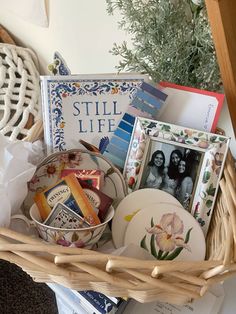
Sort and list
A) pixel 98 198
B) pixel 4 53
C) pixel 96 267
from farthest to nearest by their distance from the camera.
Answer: pixel 4 53 < pixel 98 198 < pixel 96 267

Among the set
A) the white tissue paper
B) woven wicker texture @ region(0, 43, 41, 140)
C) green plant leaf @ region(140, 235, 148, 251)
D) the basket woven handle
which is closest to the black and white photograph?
green plant leaf @ region(140, 235, 148, 251)

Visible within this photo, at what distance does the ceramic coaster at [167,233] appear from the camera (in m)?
0.74

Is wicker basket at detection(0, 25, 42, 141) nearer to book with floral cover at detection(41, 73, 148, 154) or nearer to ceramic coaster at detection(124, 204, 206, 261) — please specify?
book with floral cover at detection(41, 73, 148, 154)

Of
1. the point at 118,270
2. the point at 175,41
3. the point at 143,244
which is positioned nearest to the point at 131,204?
the point at 143,244

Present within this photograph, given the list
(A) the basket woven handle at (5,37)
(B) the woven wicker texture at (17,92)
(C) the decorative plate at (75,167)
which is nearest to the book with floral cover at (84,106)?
(C) the decorative plate at (75,167)

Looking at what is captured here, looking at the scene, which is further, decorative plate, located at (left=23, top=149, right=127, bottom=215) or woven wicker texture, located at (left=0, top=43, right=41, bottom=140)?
woven wicker texture, located at (left=0, top=43, right=41, bottom=140)

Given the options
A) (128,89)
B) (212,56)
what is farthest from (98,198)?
(212,56)

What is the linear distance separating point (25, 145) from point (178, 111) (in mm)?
279

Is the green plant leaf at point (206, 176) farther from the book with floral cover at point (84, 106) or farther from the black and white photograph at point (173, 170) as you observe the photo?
the book with floral cover at point (84, 106)

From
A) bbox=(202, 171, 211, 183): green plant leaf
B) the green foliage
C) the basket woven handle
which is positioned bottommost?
bbox=(202, 171, 211, 183): green plant leaf

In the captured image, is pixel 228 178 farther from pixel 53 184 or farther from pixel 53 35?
pixel 53 35

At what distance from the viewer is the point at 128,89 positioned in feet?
2.73

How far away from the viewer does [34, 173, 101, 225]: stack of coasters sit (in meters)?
0.72

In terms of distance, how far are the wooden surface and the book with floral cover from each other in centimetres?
16
